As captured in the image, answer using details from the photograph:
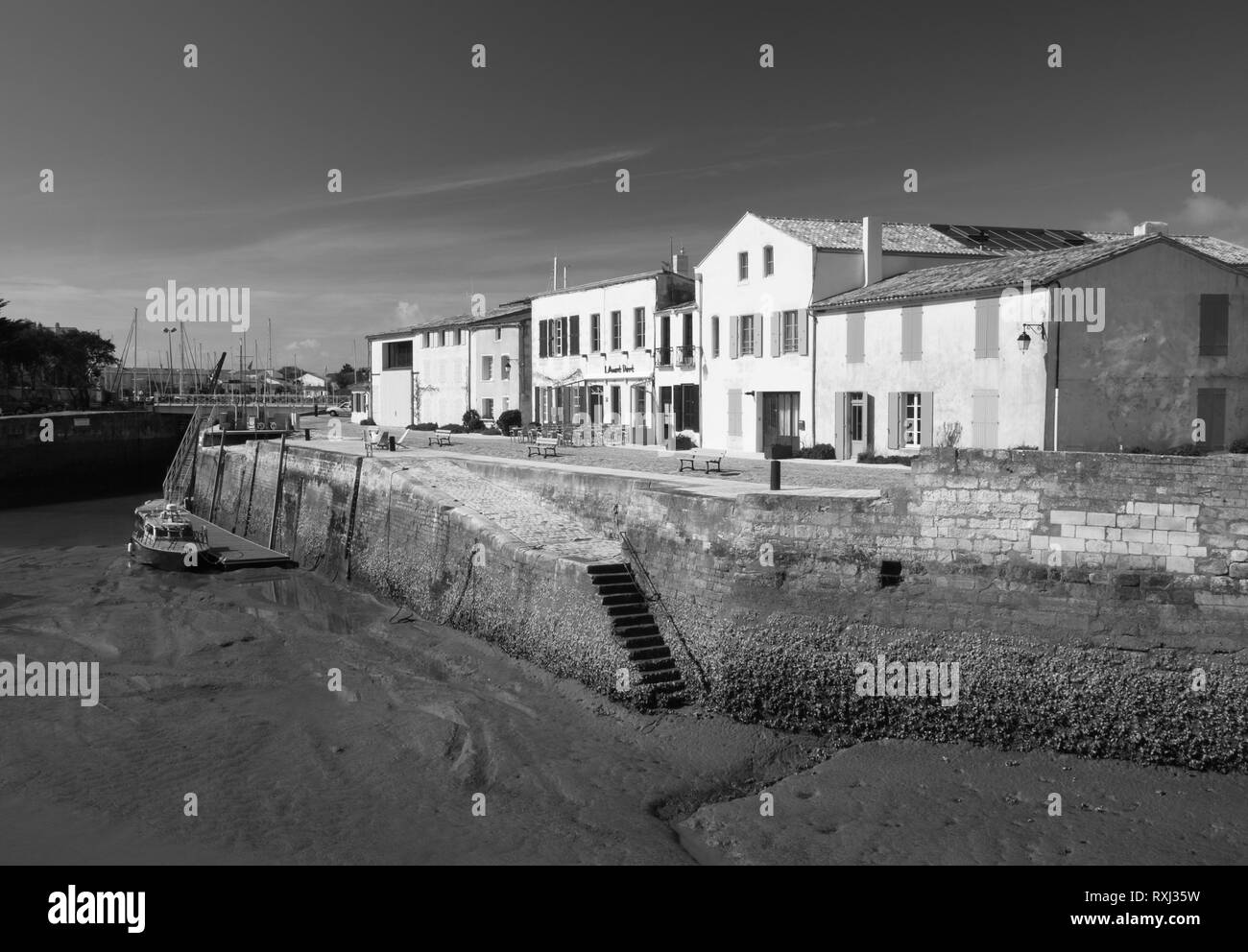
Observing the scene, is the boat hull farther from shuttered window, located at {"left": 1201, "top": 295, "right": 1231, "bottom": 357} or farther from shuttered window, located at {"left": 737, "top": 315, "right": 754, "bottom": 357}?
shuttered window, located at {"left": 1201, "top": 295, "right": 1231, "bottom": 357}

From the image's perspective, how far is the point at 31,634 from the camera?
1989 centimetres

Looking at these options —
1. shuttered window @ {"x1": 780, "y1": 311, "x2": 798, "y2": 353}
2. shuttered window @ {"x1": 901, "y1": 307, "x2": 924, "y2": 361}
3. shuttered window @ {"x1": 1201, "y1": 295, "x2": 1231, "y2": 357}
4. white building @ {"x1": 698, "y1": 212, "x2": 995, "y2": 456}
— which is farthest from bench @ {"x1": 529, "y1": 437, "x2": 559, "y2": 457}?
shuttered window @ {"x1": 1201, "y1": 295, "x2": 1231, "y2": 357}

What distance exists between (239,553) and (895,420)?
18.4 metres

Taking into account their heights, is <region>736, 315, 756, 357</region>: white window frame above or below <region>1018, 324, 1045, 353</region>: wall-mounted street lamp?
above

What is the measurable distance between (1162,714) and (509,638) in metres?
10.1

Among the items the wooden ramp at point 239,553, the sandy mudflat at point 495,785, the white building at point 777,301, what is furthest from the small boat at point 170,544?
the white building at point 777,301

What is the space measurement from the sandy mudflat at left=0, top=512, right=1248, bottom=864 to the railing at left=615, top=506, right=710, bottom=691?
959 millimetres

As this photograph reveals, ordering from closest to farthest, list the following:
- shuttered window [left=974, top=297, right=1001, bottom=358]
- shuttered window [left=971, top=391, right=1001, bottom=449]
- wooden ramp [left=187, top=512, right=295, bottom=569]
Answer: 1. shuttered window [left=974, top=297, right=1001, bottom=358]
2. shuttered window [left=971, top=391, right=1001, bottom=449]
3. wooden ramp [left=187, top=512, right=295, bottom=569]

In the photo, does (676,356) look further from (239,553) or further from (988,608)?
(988,608)

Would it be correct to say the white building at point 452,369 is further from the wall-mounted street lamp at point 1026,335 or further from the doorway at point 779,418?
the wall-mounted street lamp at point 1026,335

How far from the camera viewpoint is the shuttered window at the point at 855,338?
27.1m

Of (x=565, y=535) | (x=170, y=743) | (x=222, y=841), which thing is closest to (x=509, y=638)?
(x=565, y=535)

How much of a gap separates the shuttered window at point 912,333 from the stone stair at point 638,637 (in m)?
12.1

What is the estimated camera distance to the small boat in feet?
86.5
